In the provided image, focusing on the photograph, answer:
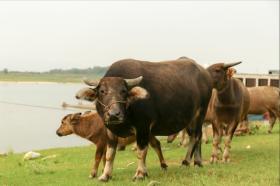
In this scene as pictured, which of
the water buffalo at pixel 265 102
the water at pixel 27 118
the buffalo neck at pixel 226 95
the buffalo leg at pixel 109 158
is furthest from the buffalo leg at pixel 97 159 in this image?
the water buffalo at pixel 265 102

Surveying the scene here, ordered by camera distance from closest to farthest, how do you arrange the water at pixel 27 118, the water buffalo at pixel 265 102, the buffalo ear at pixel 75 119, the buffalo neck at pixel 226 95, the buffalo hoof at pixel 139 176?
the buffalo hoof at pixel 139 176 → the buffalo ear at pixel 75 119 → the water at pixel 27 118 → the buffalo neck at pixel 226 95 → the water buffalo at pixel 265 102

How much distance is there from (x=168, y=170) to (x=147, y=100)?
222 cm

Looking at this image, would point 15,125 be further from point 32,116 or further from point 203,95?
point 203,95

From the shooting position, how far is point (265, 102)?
2295 centimetres

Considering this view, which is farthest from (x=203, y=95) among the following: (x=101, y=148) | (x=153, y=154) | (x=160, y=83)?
(x=153, y=154)

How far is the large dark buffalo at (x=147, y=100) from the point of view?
8758 millimetres

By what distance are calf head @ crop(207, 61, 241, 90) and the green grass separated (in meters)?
2.02

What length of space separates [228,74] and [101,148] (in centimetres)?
457

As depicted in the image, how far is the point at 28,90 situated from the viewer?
13.1 m

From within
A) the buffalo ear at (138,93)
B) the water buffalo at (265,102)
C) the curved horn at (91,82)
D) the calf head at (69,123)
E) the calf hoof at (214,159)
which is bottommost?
the water buffalo at (265,102)

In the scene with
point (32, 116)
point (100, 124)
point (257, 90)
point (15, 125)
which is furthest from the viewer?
point (257, 90)

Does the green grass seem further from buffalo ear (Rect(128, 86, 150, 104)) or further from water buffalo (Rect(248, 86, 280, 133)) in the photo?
water buffalo (Rect(248, 86, 280, 133))

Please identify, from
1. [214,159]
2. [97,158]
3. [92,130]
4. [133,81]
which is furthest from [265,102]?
[133,81]

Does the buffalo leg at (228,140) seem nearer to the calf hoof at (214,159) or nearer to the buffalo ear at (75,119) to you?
the calf hoof at (214,159)
